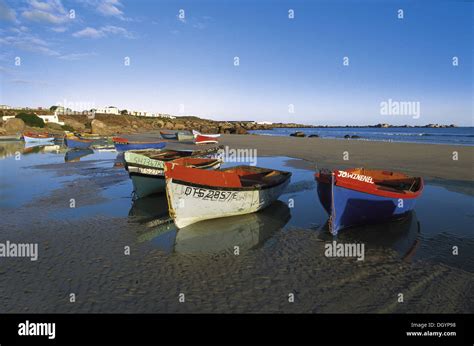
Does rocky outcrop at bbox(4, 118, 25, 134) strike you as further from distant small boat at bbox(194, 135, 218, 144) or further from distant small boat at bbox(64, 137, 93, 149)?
distant small boat at bbox(194, 135, 218, 144)

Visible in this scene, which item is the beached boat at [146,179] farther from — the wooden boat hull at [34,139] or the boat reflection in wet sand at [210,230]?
the wooden boat hull at [34,139]

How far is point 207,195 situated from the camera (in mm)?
10227

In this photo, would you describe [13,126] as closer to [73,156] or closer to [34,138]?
[34,138]

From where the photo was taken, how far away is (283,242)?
9.02m

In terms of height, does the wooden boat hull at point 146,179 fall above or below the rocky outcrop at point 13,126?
below

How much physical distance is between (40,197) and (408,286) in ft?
49.4

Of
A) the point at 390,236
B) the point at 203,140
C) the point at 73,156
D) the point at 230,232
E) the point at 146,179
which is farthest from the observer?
the point at 203,140

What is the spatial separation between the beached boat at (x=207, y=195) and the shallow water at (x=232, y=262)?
1.26ft

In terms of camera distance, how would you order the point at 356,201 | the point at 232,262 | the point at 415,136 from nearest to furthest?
the point at 232,262 < the point at 356,201 < the point at 415,136

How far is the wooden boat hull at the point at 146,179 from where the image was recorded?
14.1m

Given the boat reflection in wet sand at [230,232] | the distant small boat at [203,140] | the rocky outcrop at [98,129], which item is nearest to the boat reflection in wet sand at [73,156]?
the distant small boat at [203,140]

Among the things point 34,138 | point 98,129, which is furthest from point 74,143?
point 98,129

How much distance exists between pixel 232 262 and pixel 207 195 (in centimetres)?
306

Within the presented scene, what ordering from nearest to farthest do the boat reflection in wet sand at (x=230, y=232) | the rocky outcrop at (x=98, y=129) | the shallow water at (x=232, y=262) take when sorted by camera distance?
the shallow water at (x=232, y=262), the boat reflection in wet sand at (x=230, y=232), the rocky outcrop at (x=98, y=129)
